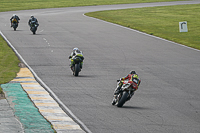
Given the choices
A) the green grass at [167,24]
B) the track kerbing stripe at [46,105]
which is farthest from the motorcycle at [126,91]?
the green grass at [167,24]

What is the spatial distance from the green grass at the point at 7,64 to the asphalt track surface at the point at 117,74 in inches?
31.3

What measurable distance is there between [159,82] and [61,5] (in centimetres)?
6332

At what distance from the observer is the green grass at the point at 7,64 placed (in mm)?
20500

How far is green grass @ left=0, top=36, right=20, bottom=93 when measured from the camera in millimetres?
20500

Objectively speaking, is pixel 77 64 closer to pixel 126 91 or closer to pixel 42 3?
pixel 126 91

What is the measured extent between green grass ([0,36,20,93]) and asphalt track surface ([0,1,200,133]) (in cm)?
79

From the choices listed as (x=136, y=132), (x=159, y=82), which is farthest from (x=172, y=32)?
(x=136, y=132)

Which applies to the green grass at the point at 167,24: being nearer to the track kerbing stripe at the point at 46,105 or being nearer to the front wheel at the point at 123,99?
the track kerbing stripe at the point at 46,105

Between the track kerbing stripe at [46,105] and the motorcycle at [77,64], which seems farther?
the motorcycle at [77,64]

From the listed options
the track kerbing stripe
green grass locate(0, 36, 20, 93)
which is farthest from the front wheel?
green grass locate(0, 36, 20, 93)

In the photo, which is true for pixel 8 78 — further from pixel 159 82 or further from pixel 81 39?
pixel 81 39

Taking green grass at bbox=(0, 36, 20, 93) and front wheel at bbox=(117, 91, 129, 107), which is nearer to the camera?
front wheel at bbox=(117, 91, 129, 107)

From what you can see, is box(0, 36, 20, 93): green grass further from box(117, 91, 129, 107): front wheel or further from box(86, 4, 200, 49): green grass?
box(86, 4, 200, 49): green grass

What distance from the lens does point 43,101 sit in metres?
15.6
